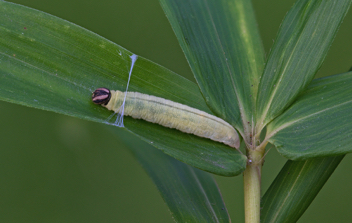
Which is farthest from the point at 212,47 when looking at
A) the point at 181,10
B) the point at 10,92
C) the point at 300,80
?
the point at 10,92

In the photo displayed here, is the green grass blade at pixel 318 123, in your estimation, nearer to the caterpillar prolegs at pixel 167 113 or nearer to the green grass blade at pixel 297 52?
the green grass blade at pixel 297 52

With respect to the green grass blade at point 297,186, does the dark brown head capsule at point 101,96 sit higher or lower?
higher

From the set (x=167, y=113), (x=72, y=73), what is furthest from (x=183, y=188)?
(x=72, y=73)

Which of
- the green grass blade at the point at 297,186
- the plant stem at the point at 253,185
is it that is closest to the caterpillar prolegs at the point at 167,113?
the plant stem at the point at 253,185

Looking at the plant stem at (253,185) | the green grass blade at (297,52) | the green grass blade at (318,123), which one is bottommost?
the plant stem at (253,185)

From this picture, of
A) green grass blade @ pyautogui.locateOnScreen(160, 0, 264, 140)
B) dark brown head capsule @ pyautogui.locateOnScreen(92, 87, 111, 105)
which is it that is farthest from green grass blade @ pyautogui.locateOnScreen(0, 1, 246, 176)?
green grass blade @ pyautogui.locateOnScreen(160, 0, 264, 140)

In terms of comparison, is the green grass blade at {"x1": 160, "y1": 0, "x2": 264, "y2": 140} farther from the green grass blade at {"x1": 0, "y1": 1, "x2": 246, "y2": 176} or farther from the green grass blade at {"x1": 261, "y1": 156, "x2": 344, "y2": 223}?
the green grass blade at {"x1": 261, "y1": 156, "x2": 344, "y2": 223}
